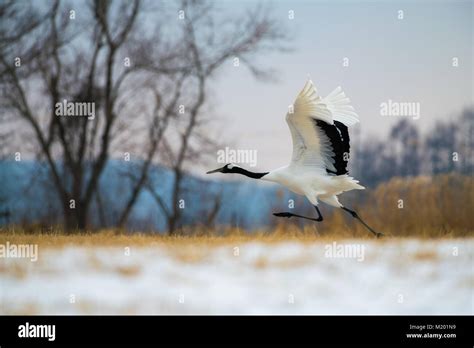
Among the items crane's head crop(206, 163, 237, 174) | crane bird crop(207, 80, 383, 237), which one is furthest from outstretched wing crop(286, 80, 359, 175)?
crane's head crop(206, 163, 237, 174)

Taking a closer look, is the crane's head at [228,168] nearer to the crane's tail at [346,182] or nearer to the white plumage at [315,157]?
the white plumage at [315,157]

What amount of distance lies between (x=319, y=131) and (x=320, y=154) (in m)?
0.33

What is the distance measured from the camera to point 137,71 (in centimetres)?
992

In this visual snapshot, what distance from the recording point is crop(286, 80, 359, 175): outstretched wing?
6781 mm

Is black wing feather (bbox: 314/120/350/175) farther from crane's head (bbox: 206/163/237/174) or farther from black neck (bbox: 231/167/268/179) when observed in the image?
crane's head (bbox: 206/163/237/174)

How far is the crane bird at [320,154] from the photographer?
275 inches

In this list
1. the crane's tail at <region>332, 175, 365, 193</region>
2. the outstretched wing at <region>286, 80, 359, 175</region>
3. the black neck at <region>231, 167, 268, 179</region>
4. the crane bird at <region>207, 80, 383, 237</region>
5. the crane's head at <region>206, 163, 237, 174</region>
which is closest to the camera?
the outstretched wing at <region>286, 80, 359, 175</region>

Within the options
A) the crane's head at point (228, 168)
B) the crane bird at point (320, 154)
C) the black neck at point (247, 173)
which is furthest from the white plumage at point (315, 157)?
the crane's head at point (228, 168)

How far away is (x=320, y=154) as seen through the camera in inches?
287

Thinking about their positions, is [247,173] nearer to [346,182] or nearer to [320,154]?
[320,154]

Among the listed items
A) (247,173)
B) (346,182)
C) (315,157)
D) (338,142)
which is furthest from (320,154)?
(247,173)

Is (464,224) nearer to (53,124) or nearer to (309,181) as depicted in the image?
(309,181)

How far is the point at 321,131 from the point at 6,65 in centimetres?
518

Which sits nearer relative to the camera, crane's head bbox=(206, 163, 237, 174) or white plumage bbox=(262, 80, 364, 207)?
white plumage bbox=(262, 80, 364, 207)
